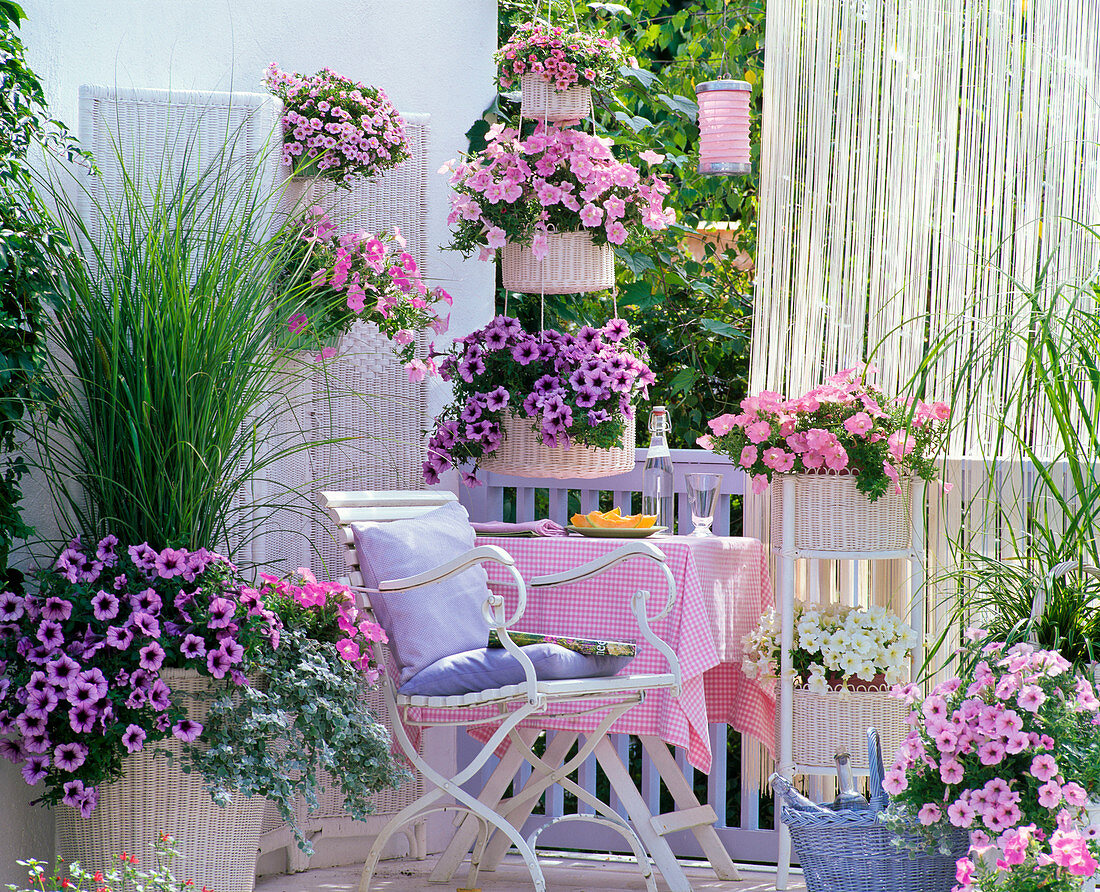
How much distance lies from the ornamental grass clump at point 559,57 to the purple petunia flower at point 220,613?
1.64m

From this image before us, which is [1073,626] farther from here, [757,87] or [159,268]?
[757,87]

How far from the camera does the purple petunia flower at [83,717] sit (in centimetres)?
227

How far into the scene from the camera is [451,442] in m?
3.31

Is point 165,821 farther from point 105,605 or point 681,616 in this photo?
point 681,616

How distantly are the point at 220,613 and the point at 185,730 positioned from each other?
0.72ft

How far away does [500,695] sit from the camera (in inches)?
104

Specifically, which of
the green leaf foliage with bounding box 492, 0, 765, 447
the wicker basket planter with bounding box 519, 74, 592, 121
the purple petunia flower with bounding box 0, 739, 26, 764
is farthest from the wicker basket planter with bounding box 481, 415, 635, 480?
the purple petunia flower with bounding box 0, 739, 26, 764

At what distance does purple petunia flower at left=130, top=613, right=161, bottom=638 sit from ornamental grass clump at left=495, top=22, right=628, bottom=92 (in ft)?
5.69

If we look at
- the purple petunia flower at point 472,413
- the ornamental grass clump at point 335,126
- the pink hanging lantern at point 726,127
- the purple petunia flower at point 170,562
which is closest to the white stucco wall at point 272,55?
the ornamental grass clump at point 335,126

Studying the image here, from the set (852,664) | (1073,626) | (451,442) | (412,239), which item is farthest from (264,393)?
(1073,626)

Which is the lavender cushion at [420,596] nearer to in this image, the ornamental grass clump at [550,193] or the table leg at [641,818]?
the table leg at [641,818]

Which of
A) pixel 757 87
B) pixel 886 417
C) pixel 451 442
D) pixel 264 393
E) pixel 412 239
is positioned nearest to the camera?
pixel 264 393

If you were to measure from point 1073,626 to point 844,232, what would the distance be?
129 centimetres

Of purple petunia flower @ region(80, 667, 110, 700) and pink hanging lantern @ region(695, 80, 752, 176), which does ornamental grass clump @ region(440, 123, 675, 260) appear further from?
purple petunia flower @ region(80, 667, 110, 700)
